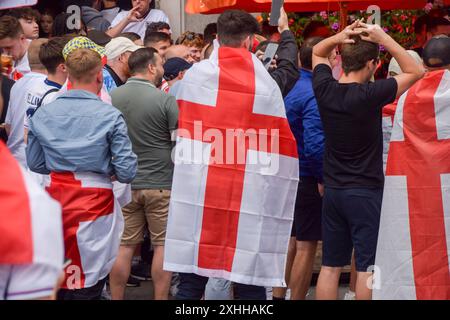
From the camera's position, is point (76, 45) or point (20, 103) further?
point (20, 103)

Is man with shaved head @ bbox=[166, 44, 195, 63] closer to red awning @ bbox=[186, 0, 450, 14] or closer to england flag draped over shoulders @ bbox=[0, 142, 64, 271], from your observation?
red awning @ bbox=[186, 0, 450, 14]

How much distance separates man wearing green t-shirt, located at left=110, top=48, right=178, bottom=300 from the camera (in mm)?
6805

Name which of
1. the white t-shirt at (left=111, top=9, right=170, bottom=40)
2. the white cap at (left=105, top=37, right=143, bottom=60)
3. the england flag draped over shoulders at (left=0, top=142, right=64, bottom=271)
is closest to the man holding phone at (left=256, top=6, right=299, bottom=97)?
the white cap at (left=105, top=37, right=143, bottom=60)

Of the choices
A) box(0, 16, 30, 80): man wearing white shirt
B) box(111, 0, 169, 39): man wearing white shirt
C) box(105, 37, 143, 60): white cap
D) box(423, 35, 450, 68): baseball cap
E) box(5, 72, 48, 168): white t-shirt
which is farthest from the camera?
box(111, 0, 169, 39): man wearing white shirt

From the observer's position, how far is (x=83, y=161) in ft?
18.4

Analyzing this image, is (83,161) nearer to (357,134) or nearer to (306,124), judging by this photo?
(357,134)

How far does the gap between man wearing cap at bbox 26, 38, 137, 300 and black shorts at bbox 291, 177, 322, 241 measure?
1508mm

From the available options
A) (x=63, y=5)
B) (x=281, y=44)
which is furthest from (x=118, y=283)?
(x=63, y=5)

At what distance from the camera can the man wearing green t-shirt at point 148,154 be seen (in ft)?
22.3

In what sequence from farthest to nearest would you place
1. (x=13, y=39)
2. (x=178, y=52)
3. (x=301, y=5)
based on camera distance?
1. (x=178, y=52)
2. (x=301, y=5)
3. (x=13, y=39)

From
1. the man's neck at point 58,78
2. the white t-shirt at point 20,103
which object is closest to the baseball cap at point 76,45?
the man's neck at point 58,78

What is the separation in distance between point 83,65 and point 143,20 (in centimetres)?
472

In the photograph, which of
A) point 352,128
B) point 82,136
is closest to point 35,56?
point 82,136

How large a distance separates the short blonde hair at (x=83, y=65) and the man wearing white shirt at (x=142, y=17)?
4.32 meters
